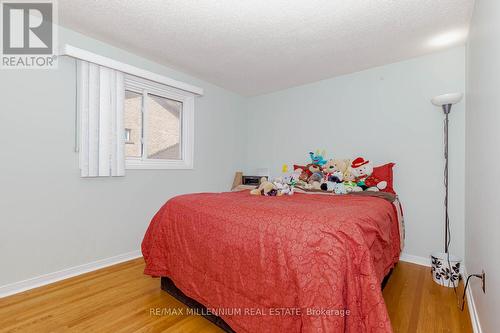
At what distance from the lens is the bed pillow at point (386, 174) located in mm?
2715

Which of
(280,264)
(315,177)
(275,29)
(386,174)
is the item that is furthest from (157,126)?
(386,174)

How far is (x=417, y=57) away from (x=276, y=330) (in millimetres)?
3104

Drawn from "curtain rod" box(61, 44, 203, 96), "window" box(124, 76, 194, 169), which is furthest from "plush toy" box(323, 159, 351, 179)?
"curtain rod" box(61, 44, 203, 96)

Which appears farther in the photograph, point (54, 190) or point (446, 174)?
point (446, 174)

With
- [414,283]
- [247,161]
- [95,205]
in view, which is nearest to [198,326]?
[95,205]

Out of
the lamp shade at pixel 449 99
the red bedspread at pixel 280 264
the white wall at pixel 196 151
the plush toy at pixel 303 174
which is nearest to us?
the red bedspread at pixel 280 264

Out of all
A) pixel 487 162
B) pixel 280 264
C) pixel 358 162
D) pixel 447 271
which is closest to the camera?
pixel 280 264

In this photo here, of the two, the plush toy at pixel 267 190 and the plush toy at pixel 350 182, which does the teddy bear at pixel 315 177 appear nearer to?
the plush toy at pixel 350 182

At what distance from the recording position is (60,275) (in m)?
2.28

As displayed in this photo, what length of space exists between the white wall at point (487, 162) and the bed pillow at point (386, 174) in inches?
37.0

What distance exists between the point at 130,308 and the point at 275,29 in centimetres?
259

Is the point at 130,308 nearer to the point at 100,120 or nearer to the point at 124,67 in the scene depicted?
the point at 100,120

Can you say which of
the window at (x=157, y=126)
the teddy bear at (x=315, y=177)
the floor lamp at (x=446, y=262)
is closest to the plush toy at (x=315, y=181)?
the teddy bear at (x=315, y=177)

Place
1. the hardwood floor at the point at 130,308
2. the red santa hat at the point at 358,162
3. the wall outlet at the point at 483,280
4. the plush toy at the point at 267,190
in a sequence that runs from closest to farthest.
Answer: the wall outlet at the point at 483,280
the hardwood floor at the point at 130,308
the plush toy at the point at 267,190
the red santa hat at the point at 358,162
